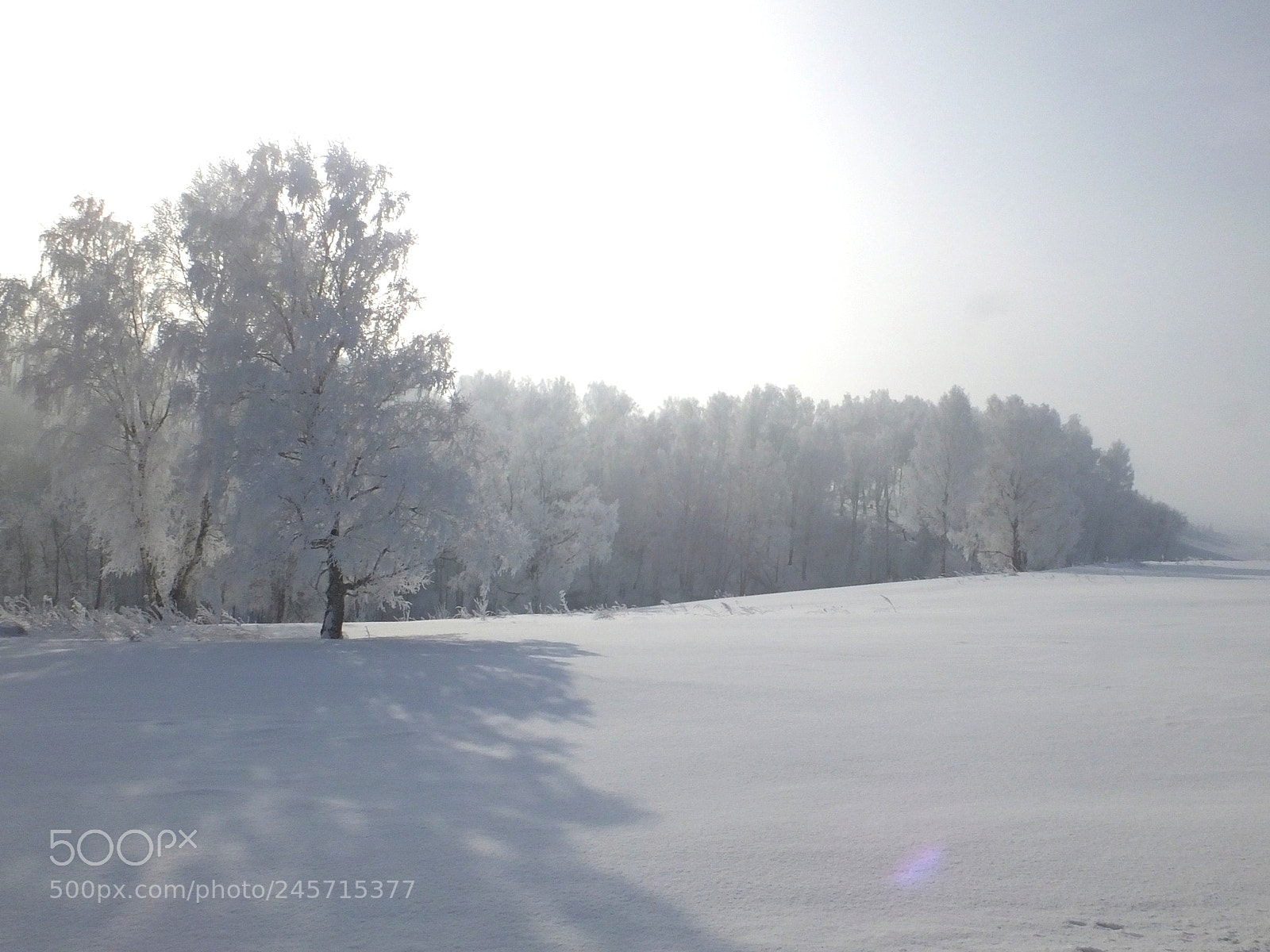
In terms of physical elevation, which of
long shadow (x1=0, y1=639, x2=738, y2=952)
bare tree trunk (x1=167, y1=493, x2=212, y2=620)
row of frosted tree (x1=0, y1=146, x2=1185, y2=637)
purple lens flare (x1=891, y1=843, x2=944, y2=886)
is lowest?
long shadow (x1=0, y1=639, x2=738, y2=952)

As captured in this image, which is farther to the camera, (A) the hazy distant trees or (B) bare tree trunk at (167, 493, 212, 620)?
(A) the hazy distant trees

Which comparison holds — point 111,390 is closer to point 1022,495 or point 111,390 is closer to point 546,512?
point 546,512

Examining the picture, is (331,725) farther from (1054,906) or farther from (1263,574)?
(1263,574)

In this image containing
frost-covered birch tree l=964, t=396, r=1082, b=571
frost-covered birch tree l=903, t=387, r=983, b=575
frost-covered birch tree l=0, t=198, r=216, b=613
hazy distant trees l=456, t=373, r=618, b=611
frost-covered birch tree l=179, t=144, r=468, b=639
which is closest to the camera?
frost-covered birch tree l=179, t=144, r=468, b=639

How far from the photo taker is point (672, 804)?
3.81 meters

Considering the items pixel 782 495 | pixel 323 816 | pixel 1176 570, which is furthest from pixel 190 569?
pixel 782 495

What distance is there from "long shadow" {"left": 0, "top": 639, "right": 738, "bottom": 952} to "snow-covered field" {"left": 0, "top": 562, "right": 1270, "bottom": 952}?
0.05 feet

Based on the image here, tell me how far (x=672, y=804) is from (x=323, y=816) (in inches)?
61.6

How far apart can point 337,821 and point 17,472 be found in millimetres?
37941

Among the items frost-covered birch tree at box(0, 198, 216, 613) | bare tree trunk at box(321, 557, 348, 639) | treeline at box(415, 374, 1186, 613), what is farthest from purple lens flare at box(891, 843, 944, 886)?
treeline at box(415, 374, 1186, 613)

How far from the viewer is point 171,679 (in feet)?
26.4

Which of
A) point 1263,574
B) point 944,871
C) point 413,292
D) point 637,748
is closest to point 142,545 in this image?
point 413,292

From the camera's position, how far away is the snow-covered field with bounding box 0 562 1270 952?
270 centimetres

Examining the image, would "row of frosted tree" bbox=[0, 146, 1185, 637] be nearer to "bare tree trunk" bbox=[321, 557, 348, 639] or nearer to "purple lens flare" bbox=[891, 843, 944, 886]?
"bare tree trunk" bbox=[321, 557, 348, 639]
